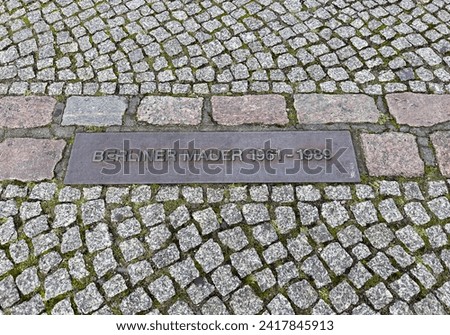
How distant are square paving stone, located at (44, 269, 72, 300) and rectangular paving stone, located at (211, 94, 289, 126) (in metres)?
1.65

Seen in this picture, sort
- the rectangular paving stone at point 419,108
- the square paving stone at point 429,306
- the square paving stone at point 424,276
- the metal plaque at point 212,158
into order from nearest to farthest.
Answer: the square paving stone at point 429,306
the square paving stone at point 424,276
the metal plaque at point 212,158
the rectangular paving stone at point 419,108

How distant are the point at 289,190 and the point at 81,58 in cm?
232

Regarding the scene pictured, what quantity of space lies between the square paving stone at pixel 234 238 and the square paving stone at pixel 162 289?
45 cm

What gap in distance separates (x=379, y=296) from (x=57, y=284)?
1.98 meters

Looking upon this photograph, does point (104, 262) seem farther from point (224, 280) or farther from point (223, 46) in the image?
point (223, 46)

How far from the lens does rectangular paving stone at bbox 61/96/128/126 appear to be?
12.0 feet

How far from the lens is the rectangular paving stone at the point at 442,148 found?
11.0 feet

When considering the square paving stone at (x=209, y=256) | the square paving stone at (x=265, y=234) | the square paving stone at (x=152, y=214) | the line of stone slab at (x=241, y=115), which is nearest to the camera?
the square paving stone at (x=209, y=256)

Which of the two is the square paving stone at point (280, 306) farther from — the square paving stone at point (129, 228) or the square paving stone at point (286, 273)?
the square paving stone at point (129, 228)

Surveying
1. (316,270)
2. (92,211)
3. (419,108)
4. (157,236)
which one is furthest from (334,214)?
(92,211)

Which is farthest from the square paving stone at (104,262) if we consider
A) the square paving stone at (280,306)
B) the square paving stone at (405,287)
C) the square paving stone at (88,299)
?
the square paving stone at (405,287)
